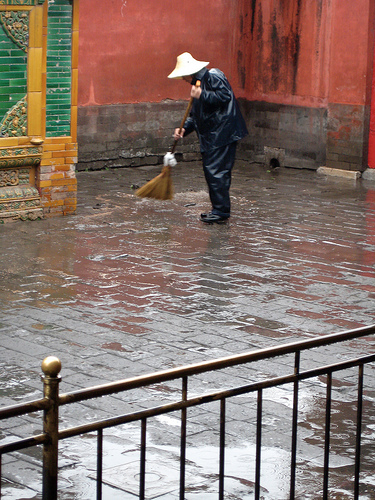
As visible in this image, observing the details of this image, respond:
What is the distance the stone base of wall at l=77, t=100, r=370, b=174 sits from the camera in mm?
13859

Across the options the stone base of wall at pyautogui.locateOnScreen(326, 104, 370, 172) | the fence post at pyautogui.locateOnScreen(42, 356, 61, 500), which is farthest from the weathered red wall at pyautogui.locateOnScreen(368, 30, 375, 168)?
the fence post at pyautogui.locateOnScreen(42, 356, 61, 500)

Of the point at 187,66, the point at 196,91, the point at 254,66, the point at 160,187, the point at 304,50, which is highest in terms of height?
the point at 304,50

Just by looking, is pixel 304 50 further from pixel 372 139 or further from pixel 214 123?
pixel 214 123

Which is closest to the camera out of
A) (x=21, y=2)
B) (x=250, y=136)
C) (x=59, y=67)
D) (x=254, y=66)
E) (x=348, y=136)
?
→ (x=21, y=2)

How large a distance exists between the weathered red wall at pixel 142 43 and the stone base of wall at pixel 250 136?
23 centimetres

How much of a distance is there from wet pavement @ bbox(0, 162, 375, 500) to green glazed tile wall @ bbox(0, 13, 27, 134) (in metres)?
1.33

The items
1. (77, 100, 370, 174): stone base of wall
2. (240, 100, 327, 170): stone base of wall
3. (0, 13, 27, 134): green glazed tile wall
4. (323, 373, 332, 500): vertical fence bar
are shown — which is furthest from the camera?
(240, 100, 327, 170): stone base of wall

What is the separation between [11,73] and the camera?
10070mm

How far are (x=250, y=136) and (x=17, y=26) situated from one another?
6.20 meters

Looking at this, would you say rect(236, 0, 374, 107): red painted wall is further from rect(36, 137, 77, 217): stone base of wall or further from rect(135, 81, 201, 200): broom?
rect(36, 137, 77, 217): stone base of wall

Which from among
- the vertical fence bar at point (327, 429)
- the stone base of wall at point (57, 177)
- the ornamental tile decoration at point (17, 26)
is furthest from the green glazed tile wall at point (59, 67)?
the vertical fence bar at point (327, 429)

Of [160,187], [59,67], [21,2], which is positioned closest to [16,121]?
[59,67]

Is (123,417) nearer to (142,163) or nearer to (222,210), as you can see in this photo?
(222,210)

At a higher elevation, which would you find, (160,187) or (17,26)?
(17,26)
